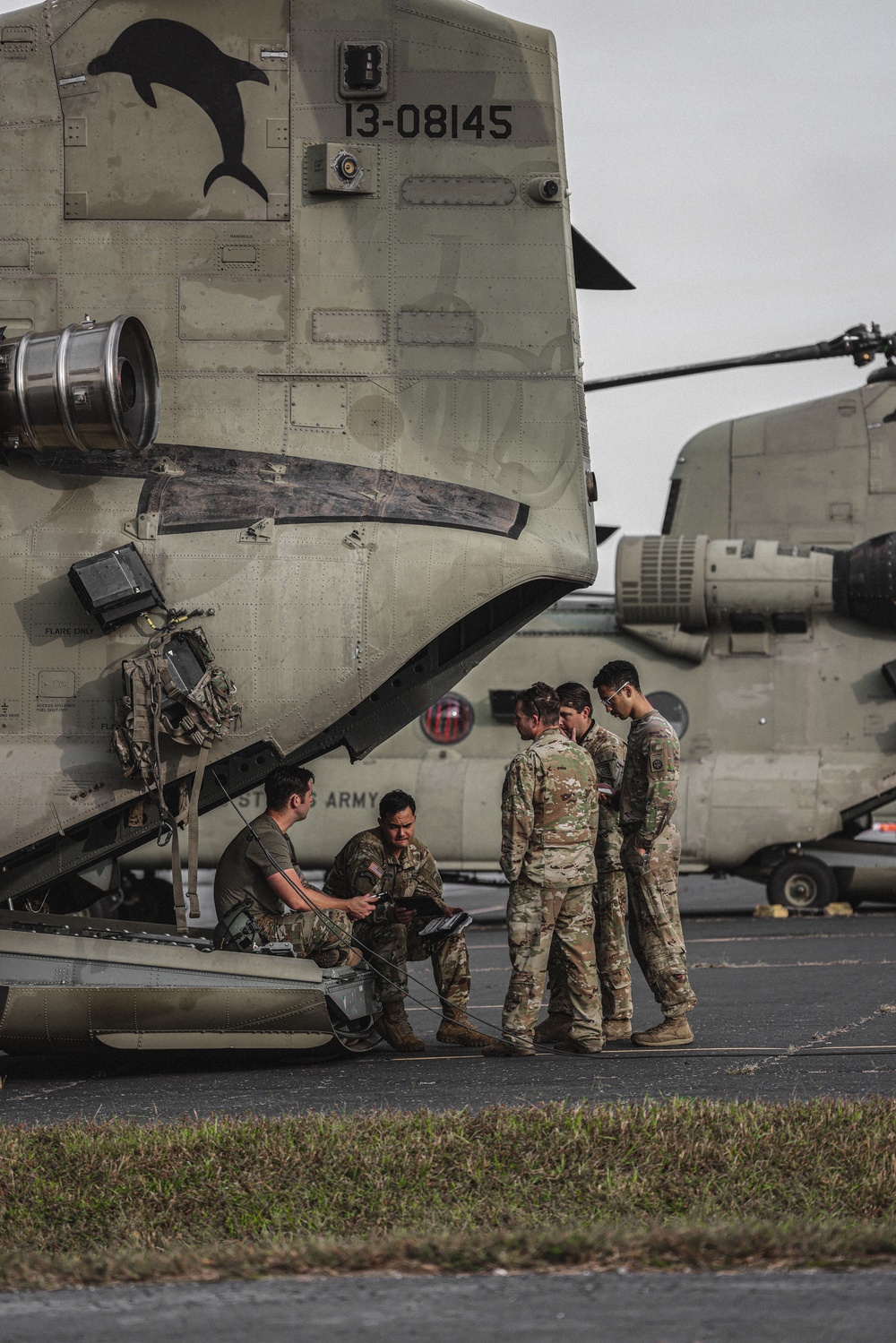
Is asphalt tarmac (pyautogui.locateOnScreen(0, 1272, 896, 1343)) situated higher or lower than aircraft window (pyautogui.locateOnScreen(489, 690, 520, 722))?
lower

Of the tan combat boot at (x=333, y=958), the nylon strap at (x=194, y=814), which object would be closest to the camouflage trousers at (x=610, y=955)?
the tan combat boot at (x=333, y=958)

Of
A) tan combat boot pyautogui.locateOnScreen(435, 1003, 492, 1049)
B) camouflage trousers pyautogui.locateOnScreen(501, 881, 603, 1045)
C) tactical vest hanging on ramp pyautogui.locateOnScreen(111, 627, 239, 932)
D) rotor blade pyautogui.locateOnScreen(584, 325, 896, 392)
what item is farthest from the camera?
rotor blade pyautogui.locateOnScreen(584, 325, 896, 392)

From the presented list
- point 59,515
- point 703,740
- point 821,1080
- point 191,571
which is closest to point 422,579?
point 191,571

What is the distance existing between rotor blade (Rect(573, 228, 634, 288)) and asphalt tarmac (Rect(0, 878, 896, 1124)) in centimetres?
435

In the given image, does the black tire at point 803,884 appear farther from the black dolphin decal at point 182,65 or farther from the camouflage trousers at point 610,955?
the black dolphin decal at point 182,65

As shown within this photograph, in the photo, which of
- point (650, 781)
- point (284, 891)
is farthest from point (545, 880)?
point (284, 891)

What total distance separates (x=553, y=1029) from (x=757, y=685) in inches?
306

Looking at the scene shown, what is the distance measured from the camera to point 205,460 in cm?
775

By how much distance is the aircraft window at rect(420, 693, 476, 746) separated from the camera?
15343mm

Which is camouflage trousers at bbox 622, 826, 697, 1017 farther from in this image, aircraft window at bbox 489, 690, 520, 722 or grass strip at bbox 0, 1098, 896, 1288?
aircraft window at bbox 489, 690, 520, 722

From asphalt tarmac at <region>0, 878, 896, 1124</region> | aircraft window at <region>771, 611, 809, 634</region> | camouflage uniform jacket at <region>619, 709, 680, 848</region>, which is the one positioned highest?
aircraft window at <region>771, 611, 809, 634</region>

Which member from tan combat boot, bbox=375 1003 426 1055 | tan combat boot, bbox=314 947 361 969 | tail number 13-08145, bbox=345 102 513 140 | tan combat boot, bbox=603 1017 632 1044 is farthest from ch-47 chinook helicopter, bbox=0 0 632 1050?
tan combat boot, bbox=603 1017 632 1044

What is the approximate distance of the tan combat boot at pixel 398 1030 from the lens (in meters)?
7.54

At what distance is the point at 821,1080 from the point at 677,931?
51.8 inches
